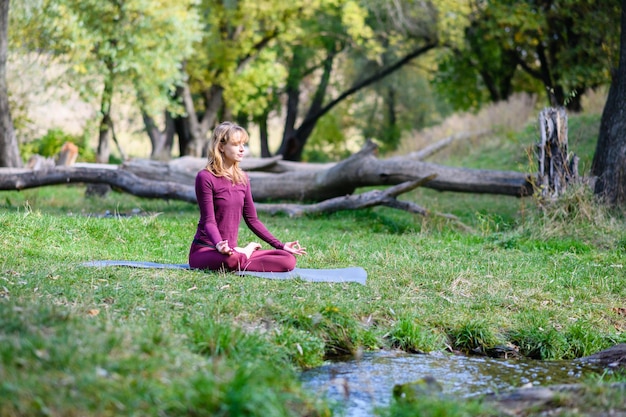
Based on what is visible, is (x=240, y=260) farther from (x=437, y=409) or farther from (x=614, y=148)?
(x=614, y=148)

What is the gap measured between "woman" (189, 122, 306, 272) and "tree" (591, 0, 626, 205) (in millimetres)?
5992

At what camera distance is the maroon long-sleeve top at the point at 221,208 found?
7703mm

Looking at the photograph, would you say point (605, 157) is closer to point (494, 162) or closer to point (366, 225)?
point (366, 225)

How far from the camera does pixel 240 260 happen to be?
778 centimetres

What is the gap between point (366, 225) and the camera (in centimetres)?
1240

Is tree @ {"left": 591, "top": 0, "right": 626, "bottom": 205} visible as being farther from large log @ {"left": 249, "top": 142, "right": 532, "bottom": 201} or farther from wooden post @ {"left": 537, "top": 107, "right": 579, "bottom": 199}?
large log @ {"left": 249, "top": 142, "right": 532, "bottom": 201}

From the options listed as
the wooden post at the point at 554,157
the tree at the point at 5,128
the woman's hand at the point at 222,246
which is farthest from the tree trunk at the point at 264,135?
the woman's hand at the point at 222,246

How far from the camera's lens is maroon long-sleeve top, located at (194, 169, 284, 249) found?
7703 mm

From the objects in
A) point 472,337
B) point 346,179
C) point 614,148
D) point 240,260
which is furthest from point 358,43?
point 472,337

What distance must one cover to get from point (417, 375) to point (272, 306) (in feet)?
4.37

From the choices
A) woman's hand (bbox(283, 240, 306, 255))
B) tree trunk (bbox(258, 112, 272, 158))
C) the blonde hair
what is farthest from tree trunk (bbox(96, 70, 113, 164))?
woman's hand (bbox(283, 240, 306, 255))

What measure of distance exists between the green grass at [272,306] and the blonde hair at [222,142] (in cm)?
108

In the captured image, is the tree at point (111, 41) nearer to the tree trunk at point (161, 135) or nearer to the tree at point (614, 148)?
the tree trunk at point (161, 135)

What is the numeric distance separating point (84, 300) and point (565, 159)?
780 cm
